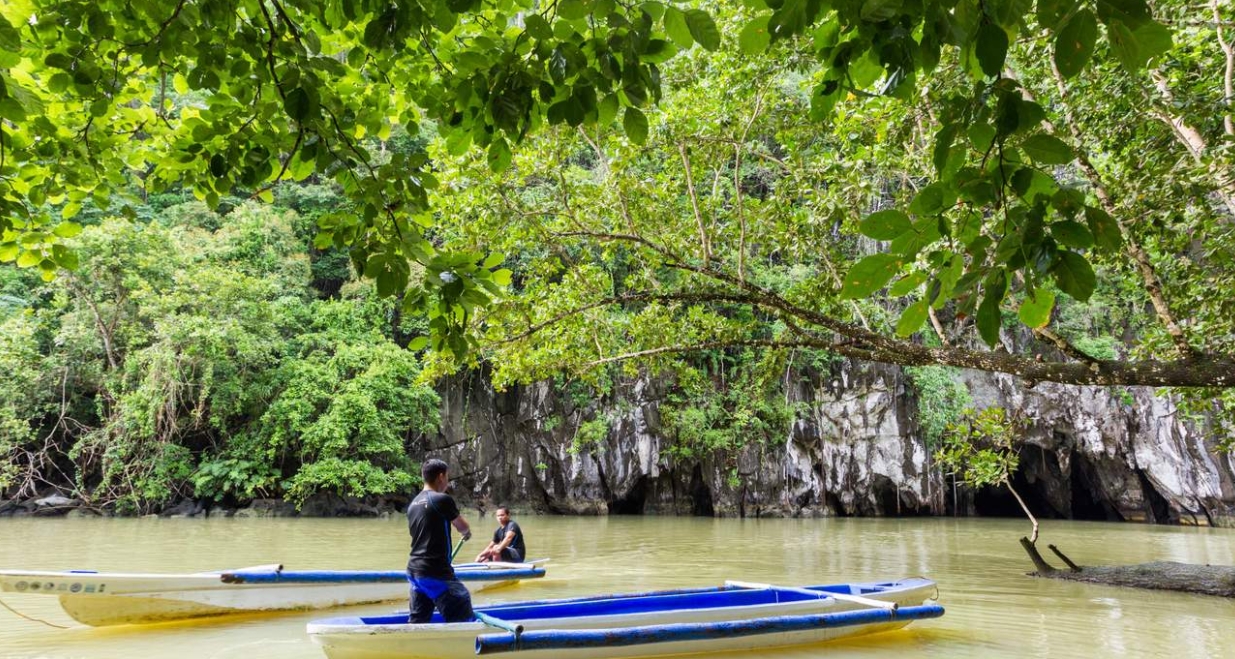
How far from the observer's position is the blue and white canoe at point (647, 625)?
13.3 ft

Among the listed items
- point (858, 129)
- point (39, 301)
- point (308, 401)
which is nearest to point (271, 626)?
point (858, 129)

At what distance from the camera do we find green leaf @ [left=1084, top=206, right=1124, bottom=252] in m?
1.25

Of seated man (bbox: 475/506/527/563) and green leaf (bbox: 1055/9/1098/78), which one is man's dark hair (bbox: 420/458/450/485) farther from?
green leaf (bbox: 1055/9/1098/78)

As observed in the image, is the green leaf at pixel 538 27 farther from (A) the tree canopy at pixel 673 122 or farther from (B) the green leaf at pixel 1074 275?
(B) the green leaf at pixel 1074 275

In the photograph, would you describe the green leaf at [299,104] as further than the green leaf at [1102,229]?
Yes

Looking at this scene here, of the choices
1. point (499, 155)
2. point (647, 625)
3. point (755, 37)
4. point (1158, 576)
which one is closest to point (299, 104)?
point (499, 155)

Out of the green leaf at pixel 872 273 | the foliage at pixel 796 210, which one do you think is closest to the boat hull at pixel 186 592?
the foliage at pixel 796 210

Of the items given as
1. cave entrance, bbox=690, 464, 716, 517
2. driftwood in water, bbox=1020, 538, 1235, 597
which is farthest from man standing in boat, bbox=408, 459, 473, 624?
cave entrance, bbox=690, 464, 716, 517

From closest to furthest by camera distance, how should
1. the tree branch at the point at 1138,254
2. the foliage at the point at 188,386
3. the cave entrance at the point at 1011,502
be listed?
the tree branch at the point at 1138,254
the foliage at the point at 188,386
the cave entrance at the point at 1011,502

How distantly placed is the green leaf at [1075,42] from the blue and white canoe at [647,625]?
3725 millimetres

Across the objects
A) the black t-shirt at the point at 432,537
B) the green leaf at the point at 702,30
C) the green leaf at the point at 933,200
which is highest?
the green leaf at the point at 702,30

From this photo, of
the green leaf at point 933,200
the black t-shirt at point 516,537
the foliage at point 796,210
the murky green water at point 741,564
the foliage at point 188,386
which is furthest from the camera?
the foliage at point 188,386

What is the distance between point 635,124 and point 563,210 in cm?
639

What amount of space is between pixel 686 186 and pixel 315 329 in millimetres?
15789
